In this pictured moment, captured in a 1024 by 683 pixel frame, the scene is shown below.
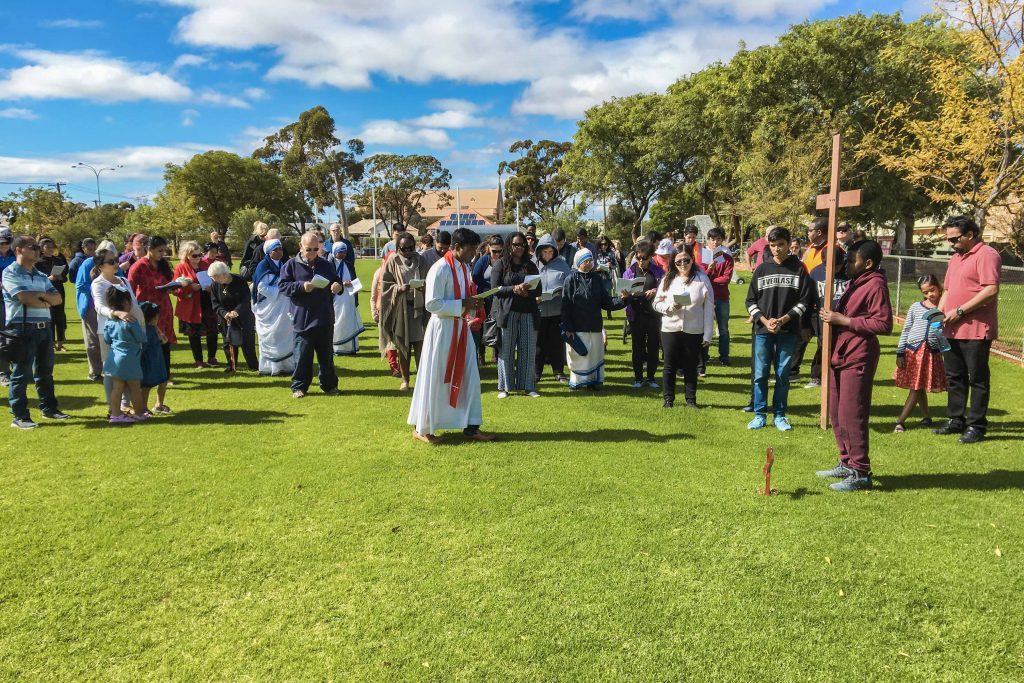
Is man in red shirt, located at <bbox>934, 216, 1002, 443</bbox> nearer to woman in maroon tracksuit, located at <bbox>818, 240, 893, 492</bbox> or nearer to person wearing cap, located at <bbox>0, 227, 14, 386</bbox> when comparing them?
woman in maroon tracksuit, located at <bbox>818, 240, 893, 492</bbox>

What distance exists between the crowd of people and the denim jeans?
0.07 ft

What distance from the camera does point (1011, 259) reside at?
90.2ft

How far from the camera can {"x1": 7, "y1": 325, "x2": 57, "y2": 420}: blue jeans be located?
674cm

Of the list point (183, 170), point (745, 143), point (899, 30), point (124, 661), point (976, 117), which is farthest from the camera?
point (183, 170)

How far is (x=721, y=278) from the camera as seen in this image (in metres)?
10.3

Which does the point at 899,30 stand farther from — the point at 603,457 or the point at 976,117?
the point at 603,457

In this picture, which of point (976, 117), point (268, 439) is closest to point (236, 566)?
point (268, 439)

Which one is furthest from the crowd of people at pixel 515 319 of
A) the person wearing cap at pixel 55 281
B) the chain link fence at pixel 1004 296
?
the chain link fence at pixel 1004 296

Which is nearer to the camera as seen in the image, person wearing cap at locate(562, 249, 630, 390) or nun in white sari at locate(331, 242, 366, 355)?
person wearing cap at locate(562, 249, 630, 390)

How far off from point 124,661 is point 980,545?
16.1 feet

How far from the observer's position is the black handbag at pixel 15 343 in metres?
6.58

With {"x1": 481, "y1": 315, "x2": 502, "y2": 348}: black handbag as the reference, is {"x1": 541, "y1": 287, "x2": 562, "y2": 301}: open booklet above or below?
above

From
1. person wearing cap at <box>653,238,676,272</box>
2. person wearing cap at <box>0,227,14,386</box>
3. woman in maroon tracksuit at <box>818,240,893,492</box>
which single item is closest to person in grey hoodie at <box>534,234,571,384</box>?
person wearing cap at <box>653,238,676,272</box>

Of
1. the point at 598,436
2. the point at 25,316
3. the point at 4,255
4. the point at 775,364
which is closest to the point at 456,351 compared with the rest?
the point at 598,436
